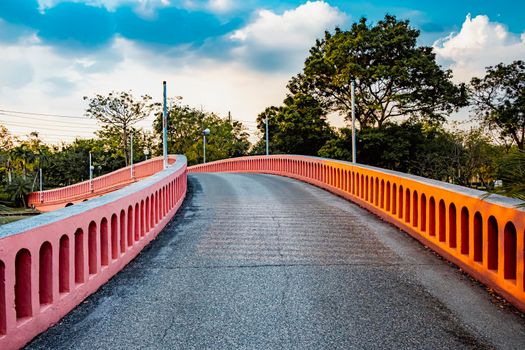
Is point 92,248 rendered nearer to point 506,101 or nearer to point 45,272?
point 45,272

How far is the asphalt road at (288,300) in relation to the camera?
→ 4105mm

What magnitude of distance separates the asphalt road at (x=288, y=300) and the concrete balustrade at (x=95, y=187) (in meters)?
20.1

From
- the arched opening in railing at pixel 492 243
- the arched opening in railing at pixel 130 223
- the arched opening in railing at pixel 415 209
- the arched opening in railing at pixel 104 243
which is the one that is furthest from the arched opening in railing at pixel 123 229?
the arched opening in railing at pixel 415 209

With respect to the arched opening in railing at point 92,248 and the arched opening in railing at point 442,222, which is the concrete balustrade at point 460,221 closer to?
the arched opening in railing at point 442,222

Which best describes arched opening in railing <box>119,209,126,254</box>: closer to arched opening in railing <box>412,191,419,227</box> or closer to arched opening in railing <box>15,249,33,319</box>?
arched opening in railing <box>15,249,33,319</box>

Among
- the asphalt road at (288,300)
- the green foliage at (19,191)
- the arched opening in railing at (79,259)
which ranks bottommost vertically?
the green foliage at (19,191)

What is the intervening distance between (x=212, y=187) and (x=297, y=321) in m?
12.7

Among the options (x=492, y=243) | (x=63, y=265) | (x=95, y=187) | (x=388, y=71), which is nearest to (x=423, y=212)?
(x=492, y=243)

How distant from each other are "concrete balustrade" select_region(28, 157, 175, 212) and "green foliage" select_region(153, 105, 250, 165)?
15.1m

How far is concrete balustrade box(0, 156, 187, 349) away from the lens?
3.73 m

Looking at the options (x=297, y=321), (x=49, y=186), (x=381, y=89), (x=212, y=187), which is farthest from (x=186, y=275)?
(x=49, y=186)

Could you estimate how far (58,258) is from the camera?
15.0 feet

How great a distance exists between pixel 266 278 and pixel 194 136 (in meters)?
64.7

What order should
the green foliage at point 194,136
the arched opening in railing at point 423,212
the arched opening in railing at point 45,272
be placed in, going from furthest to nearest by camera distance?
1. the green foliage at point 194,136
2. the arched opening in railing at point 423,212
3. the arched opening in railing at point 45,272
